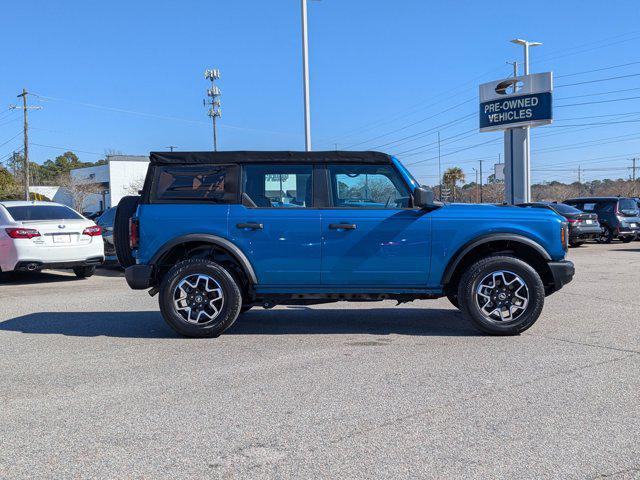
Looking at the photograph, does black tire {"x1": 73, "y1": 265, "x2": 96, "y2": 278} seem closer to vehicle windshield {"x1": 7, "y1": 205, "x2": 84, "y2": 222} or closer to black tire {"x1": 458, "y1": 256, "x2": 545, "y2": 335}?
vehicle windshield {"x1": 7, "y1": 205, "x2": 84, "y2": 222}

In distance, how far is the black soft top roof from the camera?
6.83 meters

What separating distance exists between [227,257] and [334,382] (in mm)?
2424

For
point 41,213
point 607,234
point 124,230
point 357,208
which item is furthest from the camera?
point 607,234

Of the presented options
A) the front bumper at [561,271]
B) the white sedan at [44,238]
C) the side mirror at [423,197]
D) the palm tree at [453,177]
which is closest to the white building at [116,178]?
the palm tree at [453,177]

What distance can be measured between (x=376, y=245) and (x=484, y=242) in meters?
1.13

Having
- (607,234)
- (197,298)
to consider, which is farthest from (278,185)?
(607,234)

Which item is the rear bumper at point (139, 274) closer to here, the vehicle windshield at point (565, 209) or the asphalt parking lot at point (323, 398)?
the asphalt parking lot at point (323, 398)

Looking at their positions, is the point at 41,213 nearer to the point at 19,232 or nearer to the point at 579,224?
the point at 19,232

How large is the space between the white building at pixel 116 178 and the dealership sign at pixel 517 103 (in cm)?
4382

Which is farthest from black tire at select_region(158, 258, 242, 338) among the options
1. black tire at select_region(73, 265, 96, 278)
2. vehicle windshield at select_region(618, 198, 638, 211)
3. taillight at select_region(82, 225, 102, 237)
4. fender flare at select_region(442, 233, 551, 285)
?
vehicle windshield at select_region(618, 198, 638, 211)

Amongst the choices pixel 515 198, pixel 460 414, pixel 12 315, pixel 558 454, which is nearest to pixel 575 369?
pixel 460 414

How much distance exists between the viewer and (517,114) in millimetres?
27938

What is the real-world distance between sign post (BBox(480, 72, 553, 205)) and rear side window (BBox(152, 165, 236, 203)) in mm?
23332

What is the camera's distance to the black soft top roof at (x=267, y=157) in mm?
6832
